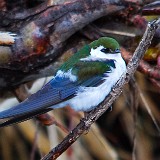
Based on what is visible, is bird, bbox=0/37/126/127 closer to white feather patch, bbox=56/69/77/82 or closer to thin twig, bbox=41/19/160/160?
white feather patch, bbox=56/69/77/82

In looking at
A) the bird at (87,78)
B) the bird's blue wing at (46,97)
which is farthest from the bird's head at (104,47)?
the bird's blue wing at (46,97)

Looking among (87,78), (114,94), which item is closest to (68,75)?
(87,78)

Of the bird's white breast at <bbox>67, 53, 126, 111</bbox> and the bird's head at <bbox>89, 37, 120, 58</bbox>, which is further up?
the bird's head at <bbox>89, 37, 120, 58</bbox>

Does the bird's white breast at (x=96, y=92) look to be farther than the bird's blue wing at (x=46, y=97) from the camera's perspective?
Yes

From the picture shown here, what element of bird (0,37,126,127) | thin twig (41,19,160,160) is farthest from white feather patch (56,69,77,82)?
thin twig (41,19,160,160)

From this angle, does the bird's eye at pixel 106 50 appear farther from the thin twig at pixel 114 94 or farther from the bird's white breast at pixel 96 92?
the thin twig at pixel 114 94
